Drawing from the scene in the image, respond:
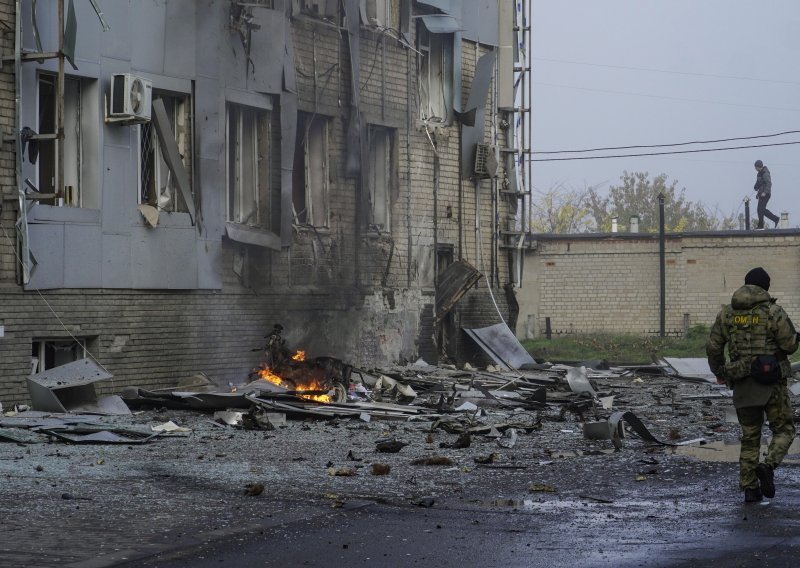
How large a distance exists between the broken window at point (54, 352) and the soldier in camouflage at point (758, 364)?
9541 mm

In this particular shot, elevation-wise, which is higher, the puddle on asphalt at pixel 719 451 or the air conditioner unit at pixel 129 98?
the air conditioner unit at pixel 129 98

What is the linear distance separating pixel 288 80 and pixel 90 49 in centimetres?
424

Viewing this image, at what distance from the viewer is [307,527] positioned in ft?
25.1

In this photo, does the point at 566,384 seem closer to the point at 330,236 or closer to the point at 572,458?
the point at 330,236

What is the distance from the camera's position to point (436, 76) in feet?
79.5

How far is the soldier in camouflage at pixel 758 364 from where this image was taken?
29.4ft

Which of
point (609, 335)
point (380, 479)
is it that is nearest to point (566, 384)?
point (380, 479)

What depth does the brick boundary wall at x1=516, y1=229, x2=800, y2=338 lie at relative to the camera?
127 feet

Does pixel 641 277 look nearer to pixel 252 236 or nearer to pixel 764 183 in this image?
pixel 764 183

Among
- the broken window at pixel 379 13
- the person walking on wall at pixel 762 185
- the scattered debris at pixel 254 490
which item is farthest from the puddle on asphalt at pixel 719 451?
the person walking on wall at pixel 762 185

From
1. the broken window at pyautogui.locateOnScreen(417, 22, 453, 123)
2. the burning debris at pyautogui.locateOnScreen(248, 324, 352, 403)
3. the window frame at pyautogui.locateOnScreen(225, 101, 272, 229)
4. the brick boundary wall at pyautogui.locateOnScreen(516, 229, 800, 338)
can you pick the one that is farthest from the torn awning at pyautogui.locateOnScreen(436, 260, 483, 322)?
the brick boundary wall at pyautogui.locateOnScreen(516, 229, 800, 338)

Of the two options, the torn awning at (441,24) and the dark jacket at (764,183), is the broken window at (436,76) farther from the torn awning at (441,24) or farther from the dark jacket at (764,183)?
the dark jacket at (764,183)

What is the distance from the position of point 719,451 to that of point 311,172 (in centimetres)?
1048

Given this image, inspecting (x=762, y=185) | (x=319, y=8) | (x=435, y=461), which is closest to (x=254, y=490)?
(x=435, y=461)
